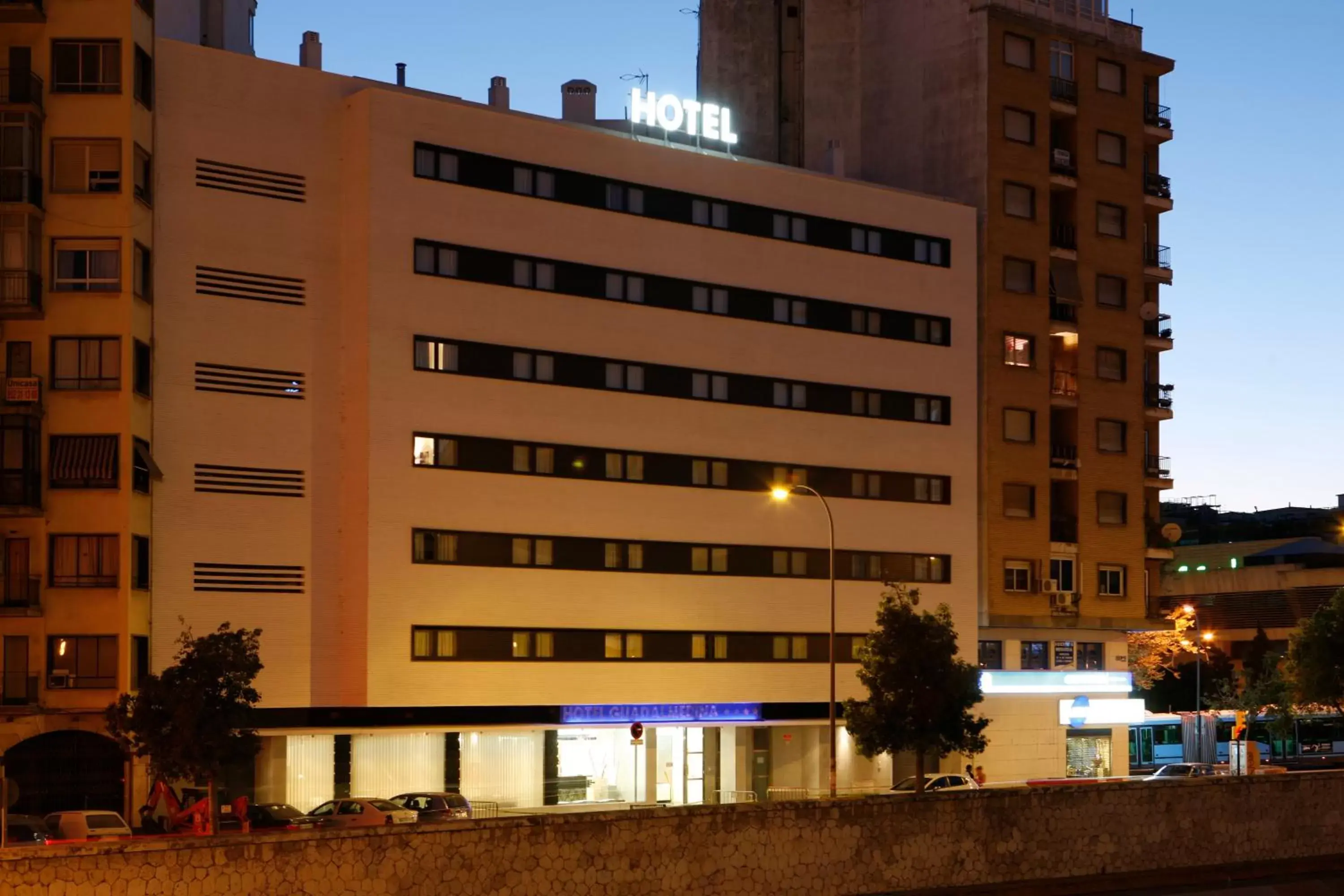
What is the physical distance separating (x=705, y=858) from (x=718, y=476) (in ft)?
97.7

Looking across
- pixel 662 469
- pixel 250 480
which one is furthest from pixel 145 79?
pixel 662 469

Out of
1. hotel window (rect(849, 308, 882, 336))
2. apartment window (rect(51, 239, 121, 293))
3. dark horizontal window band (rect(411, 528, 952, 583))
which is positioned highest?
hotel window (rect(849, 308, 882, 336))

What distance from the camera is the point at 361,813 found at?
5194 centimetres

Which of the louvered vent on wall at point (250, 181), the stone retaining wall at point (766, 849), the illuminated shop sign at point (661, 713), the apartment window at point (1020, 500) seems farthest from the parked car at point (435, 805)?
the apartment window at point (1020, 500)

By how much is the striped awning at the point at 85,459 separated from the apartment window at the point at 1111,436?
45.0 m

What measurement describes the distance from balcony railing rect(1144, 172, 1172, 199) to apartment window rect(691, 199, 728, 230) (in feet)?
79.2

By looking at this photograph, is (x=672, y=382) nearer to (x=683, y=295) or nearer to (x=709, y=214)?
(x=683, y=295)

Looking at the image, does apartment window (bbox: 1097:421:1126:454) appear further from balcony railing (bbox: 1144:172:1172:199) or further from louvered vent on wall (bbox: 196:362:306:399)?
louvered vent on wall (bbox: 196:362:306:399)

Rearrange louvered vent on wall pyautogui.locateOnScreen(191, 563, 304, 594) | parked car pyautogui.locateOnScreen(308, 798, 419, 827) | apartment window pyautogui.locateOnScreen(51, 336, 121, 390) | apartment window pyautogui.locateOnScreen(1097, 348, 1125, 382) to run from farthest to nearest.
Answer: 1. apartment window pyautogui.locateOnScreen(1097, 348, 1125, 382)
2. louvered vent on wall pyautogui.locateOnScreen(191, 563, 304, 594)
3. apartment window pyautogui.locateOnScreen(51, 336, 121, 390)
4. parked car pyautogui.locateOnScreen(308, 798, 419, 827)

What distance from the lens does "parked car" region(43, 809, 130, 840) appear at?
46531mm

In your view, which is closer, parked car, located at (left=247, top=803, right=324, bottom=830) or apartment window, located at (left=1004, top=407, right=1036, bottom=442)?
parked car, located at (left=247, top=803, right=324, bottom=830)

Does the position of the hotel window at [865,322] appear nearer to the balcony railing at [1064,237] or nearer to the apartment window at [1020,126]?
the balcony railing at [1064,237]

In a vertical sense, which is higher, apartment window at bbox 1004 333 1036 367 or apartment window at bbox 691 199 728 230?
apartment window at bbox 691 199 728 230

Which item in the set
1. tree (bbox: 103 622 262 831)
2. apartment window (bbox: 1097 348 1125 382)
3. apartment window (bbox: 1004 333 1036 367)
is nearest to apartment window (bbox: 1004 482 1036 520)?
apartment window (bbox: 1004 333 1036 367)
